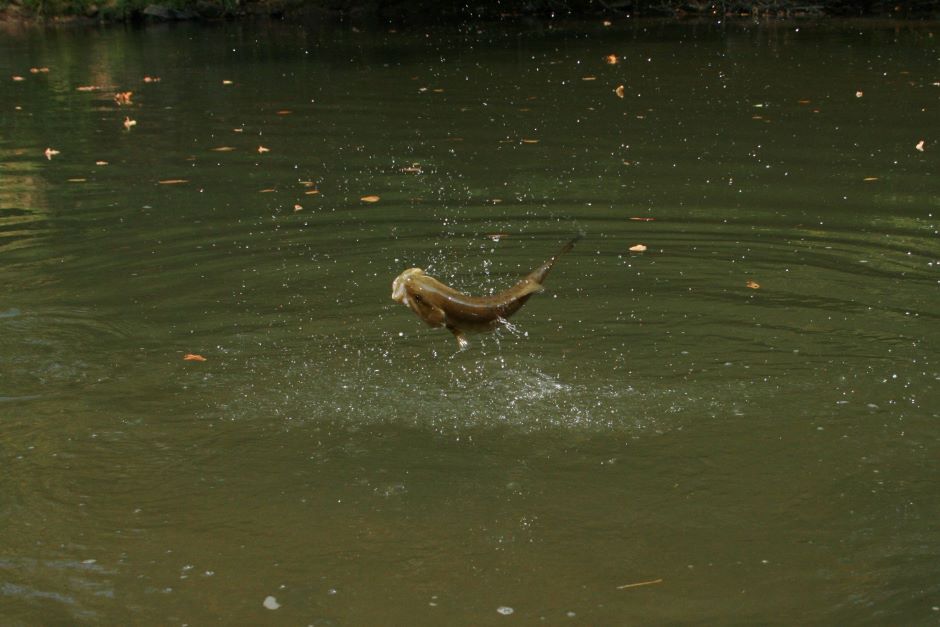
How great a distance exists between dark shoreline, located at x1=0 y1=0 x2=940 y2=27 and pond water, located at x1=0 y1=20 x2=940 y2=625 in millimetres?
12897

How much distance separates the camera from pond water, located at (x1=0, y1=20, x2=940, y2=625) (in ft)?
15.2

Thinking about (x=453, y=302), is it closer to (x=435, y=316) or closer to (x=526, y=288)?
(x=435, y=316)

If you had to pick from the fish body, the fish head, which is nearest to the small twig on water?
the fish body

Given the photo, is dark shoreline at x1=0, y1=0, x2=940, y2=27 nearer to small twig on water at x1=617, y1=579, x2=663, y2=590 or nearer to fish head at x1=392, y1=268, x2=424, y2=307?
fish head at x1=392, y1=268, x2=424, y2=307

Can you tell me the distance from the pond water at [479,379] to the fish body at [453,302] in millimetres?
687

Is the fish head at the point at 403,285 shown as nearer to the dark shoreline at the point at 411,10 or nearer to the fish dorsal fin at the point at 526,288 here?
the fish dorsal fin at the point at 526,288

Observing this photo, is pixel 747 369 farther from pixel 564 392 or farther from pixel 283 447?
pixel 283 447

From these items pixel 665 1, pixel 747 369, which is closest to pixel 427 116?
pixel 747 369

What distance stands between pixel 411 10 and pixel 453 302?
87.8ft

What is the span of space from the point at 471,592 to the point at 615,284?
365 cm

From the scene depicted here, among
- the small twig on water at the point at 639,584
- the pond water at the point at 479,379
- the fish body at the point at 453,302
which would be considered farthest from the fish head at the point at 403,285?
the small twig on water at the point at 639,584

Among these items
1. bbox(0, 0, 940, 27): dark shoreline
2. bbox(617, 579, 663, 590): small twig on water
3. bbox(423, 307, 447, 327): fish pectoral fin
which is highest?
bbox(0, 0, 940, 27): dark shoreline

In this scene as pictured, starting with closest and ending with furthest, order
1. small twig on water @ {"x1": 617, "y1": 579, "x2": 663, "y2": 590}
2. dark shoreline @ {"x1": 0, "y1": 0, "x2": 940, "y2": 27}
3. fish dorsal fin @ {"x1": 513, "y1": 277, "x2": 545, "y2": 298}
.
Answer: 1. small twig on water @ {"x1": 617, "y1": 579, "x2": 663, "y2": 590}
2. fish dorsal fin @ {"x1": 513, "y1": 277, "x2": 545, "y2": 298}
3. dark shoreline @ {"x1": 0, "y1": 0, "x2": 940, "y2": 27}

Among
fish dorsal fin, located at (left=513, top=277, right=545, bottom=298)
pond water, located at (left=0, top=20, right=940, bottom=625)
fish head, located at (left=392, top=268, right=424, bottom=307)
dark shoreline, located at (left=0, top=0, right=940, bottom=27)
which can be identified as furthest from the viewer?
dark shoreline, located at (left=0, top=0, right=940, bottom=27)
